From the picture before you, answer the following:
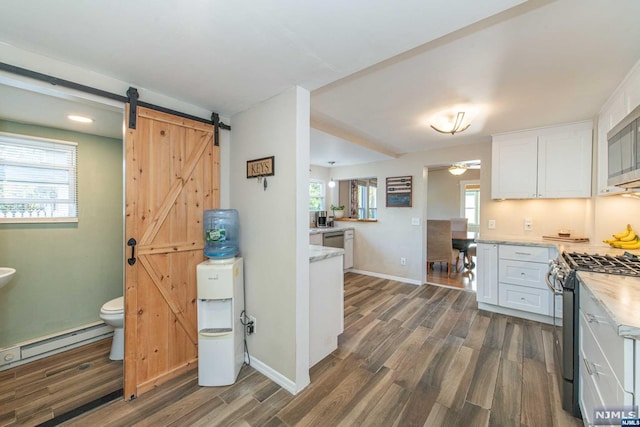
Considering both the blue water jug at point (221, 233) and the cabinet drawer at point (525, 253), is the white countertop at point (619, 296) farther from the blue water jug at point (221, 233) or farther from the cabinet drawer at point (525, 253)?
the blue water jug at point (221, 233)

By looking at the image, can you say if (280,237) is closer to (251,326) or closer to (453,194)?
(251,326)

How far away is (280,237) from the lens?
1960 millimetres

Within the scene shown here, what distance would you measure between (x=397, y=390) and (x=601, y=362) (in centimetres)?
121

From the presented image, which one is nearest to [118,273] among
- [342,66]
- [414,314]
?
[342,66]

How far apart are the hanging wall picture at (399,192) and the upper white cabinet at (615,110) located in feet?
7.66

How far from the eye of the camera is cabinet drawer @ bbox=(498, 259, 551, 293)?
292cm

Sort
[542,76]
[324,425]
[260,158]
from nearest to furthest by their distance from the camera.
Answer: [324,425] < [542,76] < [260,158]

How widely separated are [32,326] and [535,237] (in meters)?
5.79

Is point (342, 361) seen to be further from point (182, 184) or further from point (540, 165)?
point (540, 165)

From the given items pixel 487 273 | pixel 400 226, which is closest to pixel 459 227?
pixel 400 226

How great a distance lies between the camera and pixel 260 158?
6.88 ft

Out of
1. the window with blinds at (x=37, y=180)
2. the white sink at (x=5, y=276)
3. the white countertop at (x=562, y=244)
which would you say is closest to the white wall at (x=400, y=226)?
the white countertop at (x=562, y=244)

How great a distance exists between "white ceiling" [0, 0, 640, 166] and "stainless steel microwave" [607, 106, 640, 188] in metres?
0.51

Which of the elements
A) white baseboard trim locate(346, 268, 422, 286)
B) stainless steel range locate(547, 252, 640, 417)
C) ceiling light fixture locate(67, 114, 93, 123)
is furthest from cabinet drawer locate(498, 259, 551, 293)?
ceiling light fixture locate(67, 114, 93, 123)
